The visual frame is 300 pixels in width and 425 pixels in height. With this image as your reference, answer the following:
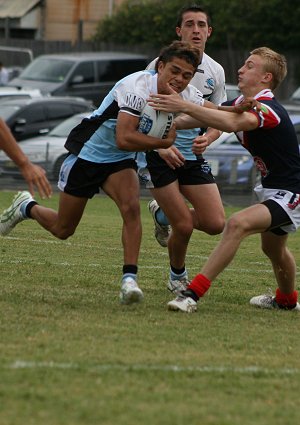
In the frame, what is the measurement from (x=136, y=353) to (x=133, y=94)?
2344 millimetres

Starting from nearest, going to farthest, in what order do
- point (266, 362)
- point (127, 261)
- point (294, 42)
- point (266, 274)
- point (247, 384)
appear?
point (247, 384) → point (266, 362) → point (127, 261) → point (266, 274) → point (294, 42)

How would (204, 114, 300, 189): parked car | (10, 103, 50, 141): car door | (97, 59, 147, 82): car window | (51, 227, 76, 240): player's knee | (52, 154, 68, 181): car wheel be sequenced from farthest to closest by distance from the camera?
(97, 59, 147, 82): car window, (10, 103, 50, 141): car door, (52, 154, 68, 181): car wheel, (204, 114, 300, 189): parked car, (51, 227, 76, 240): player's knee

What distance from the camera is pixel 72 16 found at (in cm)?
5081

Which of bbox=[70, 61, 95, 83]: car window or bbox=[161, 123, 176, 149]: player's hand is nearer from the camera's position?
bbox=[161, 123, 176, 149]: player's hand

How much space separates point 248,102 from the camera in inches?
321

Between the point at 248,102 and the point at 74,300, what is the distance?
6.34 feet

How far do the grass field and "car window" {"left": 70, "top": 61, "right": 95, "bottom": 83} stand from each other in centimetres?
2292

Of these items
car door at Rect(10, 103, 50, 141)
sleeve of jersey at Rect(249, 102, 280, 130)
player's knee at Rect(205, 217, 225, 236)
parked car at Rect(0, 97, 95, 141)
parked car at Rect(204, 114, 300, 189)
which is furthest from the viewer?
parked car at Rect(0, 97, 95, 141)

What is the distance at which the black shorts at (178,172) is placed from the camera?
9258mm

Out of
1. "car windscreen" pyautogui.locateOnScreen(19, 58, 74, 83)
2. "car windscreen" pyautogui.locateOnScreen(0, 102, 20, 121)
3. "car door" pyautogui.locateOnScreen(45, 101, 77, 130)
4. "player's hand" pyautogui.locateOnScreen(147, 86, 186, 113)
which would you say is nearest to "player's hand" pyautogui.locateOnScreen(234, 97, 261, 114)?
"player's hand" pyautogui.locateOnScreen(147, 86, 186, 113)

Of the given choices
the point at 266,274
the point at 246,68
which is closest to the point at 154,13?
the point at 266,274

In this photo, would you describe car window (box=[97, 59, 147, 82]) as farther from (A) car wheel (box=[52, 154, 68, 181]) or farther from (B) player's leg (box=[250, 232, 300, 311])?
(B) player's leg (box=[250, 232, 300, 311])

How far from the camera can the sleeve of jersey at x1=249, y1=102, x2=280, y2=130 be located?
8.34 m

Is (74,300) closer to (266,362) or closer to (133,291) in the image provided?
(133,291)
